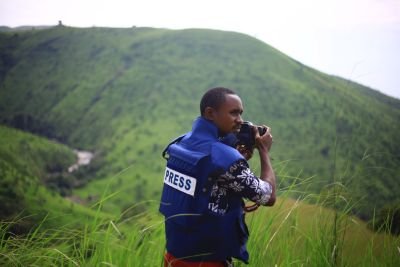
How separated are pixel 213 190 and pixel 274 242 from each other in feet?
2.03

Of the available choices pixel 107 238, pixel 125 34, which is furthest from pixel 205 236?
pixel 125 34

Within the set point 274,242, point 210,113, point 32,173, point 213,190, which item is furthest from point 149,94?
point 213,190

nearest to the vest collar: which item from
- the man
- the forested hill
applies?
the man

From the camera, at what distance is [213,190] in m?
1.91

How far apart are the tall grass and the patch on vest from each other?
6.2 inches

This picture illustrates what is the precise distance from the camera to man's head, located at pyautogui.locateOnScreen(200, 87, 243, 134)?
2.05m

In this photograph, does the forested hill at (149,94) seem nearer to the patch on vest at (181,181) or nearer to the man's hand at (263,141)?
the patch on vest at (181,181)

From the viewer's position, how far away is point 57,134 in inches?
4316

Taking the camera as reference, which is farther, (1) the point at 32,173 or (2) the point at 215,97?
(1) the point at 32,173

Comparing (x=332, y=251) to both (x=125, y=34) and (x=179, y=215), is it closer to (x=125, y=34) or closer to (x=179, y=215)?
(x=179, y=215)

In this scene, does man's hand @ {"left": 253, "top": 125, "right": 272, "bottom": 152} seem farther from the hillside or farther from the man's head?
the hillside

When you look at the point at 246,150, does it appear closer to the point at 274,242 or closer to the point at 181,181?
the point at 181,181

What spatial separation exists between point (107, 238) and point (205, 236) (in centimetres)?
48

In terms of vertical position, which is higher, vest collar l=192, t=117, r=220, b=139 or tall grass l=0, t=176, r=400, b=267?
vest collar l=192, t=117, r=220, b=139
